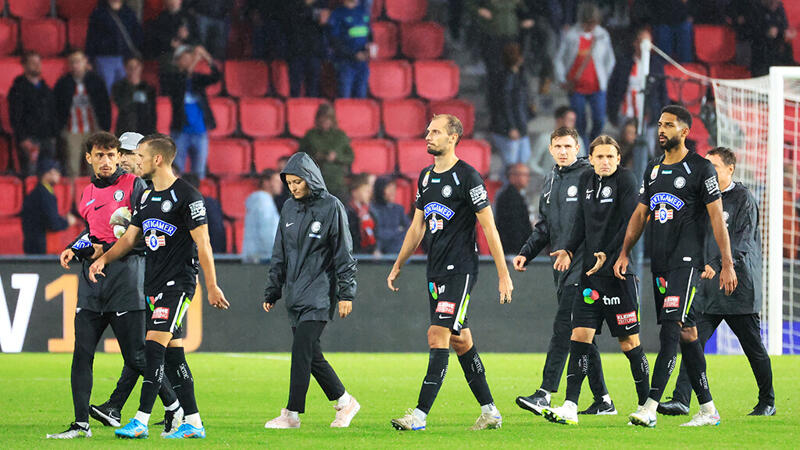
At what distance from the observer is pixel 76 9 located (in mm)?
17250

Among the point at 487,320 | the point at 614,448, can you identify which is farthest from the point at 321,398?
the point at 487,320

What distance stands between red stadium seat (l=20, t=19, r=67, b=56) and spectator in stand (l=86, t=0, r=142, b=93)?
1.95 ft

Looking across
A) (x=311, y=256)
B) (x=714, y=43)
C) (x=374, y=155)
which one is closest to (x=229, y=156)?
(x=374, y=155)

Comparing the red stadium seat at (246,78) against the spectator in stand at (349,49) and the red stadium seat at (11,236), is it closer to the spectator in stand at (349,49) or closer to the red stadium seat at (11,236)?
the spectator in stand at (349,49)

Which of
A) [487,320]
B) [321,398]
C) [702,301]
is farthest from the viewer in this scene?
[487,320]

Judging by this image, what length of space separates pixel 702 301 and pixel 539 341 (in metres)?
5.58

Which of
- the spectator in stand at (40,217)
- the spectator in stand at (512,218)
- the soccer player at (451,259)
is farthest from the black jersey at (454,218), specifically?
the spectator in stand at (40,217)

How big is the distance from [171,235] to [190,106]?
32.9ft

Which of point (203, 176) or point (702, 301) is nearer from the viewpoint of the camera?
point (702, 301)

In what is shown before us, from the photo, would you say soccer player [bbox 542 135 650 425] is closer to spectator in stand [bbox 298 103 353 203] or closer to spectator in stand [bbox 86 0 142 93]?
spectator in stand [bbox 298 103 353 203]

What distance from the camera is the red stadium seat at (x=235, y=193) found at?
16016mm

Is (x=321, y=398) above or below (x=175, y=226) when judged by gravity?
below

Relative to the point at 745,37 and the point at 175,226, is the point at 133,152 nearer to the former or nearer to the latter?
the point at 175,226

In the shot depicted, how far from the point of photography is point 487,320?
14.1 metres
